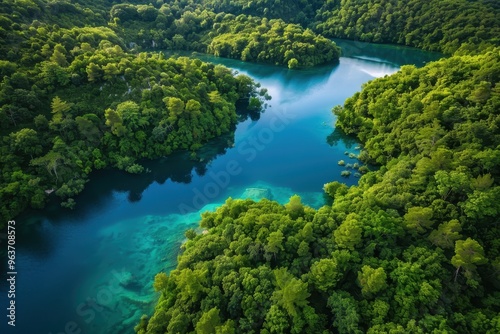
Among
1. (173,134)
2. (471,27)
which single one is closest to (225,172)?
(173,134)

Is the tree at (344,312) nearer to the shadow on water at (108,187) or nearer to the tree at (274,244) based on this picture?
the tree at (274,244)

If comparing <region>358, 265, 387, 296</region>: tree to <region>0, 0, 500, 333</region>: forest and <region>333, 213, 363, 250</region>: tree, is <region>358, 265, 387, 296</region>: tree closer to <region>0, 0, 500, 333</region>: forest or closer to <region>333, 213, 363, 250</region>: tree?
<region>0, 0, 500, 333</region>: forest

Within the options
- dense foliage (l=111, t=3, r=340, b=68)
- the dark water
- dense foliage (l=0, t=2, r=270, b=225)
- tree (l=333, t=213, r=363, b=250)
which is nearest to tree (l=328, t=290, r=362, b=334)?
tree (l=333, t=213, r=363, b=250)

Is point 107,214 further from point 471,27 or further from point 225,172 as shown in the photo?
point 471,27

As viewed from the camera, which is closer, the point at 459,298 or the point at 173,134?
the point at 459,298

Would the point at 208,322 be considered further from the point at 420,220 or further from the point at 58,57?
the point at 58,57

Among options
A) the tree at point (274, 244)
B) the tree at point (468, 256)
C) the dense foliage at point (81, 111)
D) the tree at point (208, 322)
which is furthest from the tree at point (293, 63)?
the tree at point (208, 322)

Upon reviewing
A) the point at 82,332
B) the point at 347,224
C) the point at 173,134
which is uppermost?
the point at 347,224

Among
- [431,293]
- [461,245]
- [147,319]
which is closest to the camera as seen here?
[431,293]

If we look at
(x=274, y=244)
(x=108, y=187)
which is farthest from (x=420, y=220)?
(x=108, y=187)
